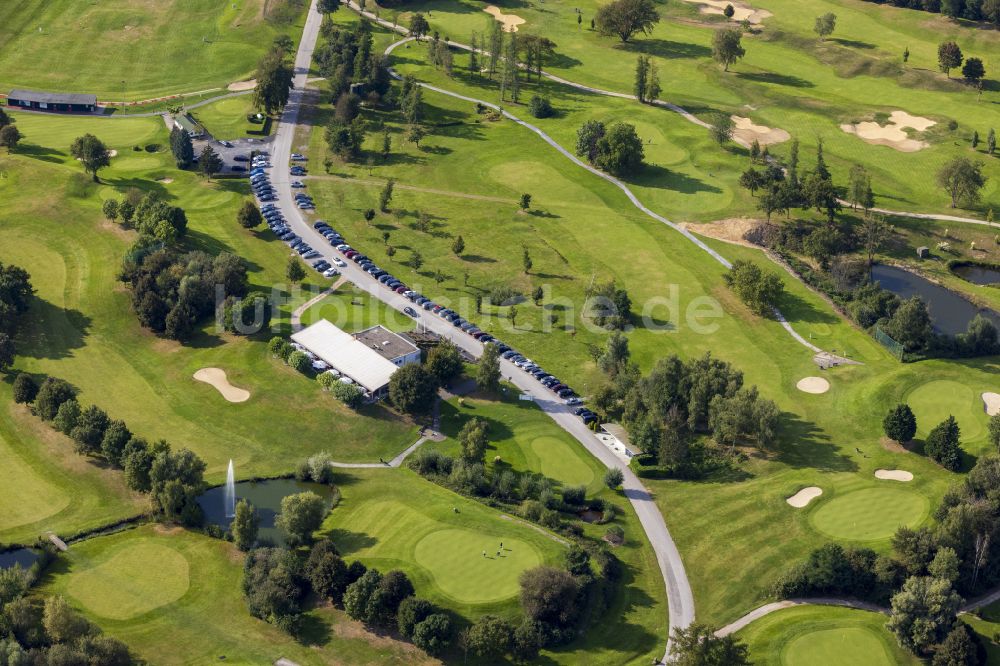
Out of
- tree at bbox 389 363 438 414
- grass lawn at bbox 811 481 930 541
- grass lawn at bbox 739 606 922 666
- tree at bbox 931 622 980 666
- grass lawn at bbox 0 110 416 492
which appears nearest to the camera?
tree at bbox 931 622 980 666

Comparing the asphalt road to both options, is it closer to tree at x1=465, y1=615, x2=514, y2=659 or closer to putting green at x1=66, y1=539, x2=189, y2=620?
tree at x1=465, y1=615, x2=514, y2=659

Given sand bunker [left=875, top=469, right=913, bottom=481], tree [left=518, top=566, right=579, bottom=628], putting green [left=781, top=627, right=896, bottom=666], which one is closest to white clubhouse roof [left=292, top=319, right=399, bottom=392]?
tree [left=518, top=566, right=579, bottom=628]

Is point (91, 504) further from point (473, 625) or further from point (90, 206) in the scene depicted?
point (90, 206)

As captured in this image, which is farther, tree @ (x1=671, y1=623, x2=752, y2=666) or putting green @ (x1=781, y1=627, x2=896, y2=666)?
putting green @ (x1=781, y1=627, x2=896, y2=666)

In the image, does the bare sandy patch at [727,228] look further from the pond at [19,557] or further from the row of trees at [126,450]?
the pond at [19,557]

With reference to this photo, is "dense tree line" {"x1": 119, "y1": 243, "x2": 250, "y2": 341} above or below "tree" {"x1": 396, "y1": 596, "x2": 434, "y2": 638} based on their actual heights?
above

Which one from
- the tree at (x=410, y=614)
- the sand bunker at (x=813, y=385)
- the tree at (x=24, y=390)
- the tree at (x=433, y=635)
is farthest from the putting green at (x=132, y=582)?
the sand bunker at (x=813, y=385)
